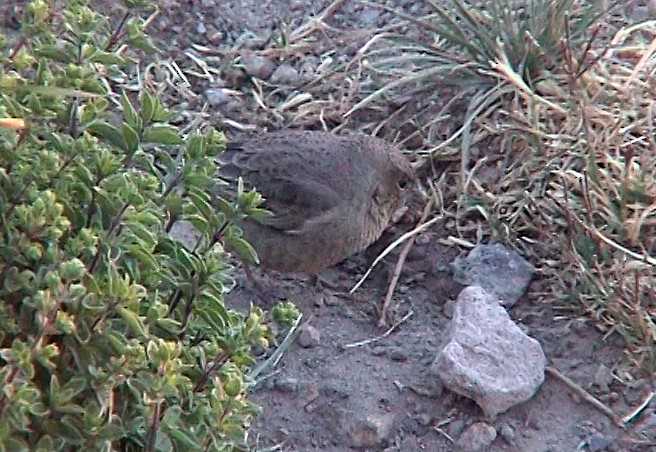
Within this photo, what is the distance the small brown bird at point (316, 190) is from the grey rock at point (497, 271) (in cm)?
40

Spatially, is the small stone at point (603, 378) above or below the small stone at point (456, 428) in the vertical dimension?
below

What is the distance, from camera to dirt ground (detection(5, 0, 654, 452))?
165 inches

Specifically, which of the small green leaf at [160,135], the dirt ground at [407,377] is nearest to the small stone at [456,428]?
the dirt ground at [407,377]

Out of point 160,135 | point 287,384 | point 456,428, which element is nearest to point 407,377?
point 456,428

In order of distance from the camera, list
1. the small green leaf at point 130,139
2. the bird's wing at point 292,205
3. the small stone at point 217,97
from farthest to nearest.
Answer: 1. the small stone at point 217,97
2. the bird's wing at point 292,205
3. the small green leaf at point 130,139

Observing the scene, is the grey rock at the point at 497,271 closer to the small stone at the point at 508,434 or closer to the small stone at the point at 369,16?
the small stone at the point at 508,434


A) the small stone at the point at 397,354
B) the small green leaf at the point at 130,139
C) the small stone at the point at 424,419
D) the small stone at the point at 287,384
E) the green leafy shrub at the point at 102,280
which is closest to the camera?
the green leafy shrub at the point at 102,280

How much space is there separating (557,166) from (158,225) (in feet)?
8.29

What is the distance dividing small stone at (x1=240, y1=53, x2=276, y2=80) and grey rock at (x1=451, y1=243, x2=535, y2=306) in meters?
1.46

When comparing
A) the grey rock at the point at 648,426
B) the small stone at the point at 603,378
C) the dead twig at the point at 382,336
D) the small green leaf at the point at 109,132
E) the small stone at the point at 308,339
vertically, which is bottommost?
the grey rock at the point at 648,426

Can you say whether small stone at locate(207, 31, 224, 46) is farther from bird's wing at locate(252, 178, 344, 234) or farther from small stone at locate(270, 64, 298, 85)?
bird's wing at locate(252, 178, 344, 234)

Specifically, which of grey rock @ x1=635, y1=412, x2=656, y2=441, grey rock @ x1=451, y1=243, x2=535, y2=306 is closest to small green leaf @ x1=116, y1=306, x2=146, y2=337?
grey rock @ x1=635, y1=412, x2=656, y2=441

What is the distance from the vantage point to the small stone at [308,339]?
4629 mm

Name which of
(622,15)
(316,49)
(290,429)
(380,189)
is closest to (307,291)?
(380,189)
